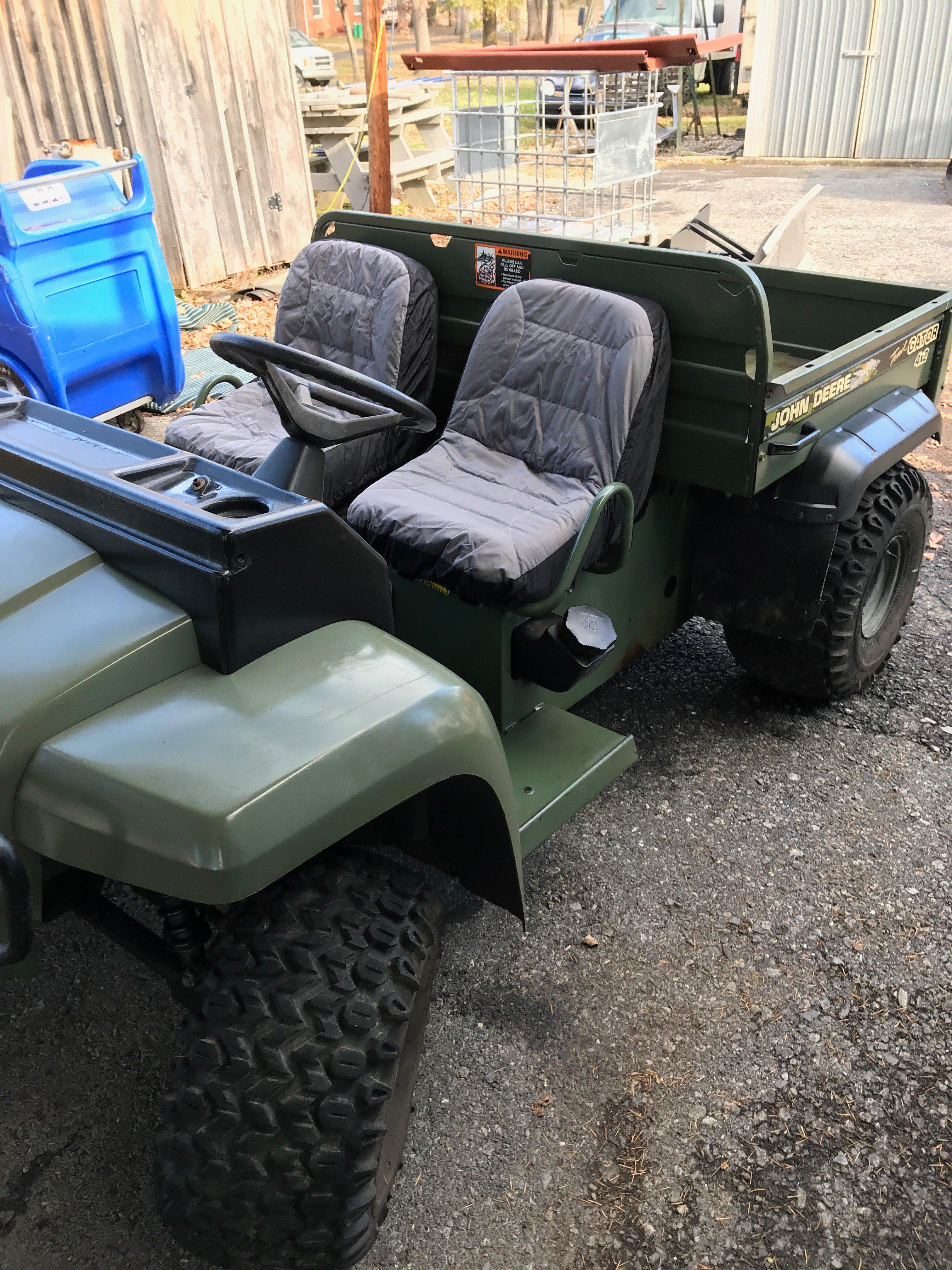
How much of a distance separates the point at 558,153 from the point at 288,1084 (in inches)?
212

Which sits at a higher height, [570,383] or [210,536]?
[210,536]

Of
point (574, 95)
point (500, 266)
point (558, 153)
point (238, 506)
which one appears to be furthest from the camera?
point (574, 95)

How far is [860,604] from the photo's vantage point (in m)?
3.22

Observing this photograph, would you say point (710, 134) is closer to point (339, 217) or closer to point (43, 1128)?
point (339, 217)

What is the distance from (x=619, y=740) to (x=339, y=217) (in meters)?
2.29

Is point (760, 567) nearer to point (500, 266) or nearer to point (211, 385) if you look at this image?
point (500, 266)

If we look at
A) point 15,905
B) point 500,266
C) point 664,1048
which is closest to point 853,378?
point 500,266

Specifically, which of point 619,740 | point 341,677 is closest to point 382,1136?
point 341,677

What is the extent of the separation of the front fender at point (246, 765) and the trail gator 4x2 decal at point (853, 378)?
58.9 inches

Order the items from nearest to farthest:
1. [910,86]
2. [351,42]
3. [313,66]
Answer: [313,66] < [910,86] < [351,42]

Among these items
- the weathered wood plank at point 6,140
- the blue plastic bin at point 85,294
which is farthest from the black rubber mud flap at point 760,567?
the weathered wood plank at point 6,140

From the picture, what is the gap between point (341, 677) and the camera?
1656 mm

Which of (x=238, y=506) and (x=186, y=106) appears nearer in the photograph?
(x=238, y=506)

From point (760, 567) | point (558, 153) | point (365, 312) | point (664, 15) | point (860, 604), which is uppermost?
point (664, 15)
